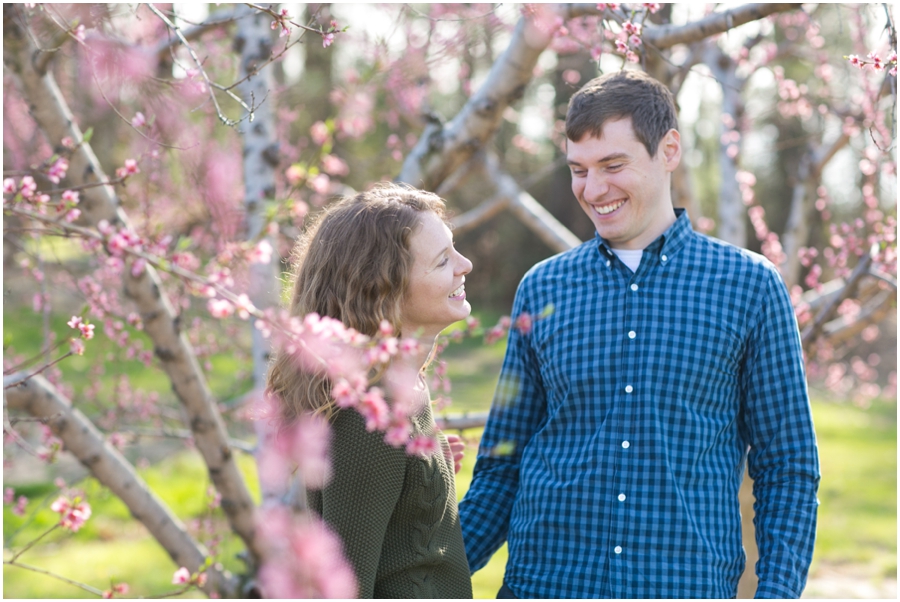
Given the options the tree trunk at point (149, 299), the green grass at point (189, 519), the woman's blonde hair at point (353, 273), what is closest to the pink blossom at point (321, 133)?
the woman's blonde hair at point (353, 273)

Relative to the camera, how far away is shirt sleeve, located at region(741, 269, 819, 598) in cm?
167

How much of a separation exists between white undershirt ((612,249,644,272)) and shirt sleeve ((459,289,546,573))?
0.98ft

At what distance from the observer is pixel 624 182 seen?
194 cm

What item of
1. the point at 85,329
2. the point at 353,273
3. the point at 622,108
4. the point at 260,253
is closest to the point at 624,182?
the point at 622,108

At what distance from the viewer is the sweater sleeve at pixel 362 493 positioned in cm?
151

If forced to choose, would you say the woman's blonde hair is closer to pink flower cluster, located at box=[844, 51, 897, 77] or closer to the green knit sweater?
the green knit sweater

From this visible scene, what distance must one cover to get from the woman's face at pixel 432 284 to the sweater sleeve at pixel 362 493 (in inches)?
11.5

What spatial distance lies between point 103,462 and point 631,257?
5.81ft

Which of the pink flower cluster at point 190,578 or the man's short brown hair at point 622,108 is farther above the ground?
the man's short brown hair at point 622,108

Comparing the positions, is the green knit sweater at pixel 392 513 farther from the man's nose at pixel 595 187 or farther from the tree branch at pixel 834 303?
the tree branch at pixel 834 303

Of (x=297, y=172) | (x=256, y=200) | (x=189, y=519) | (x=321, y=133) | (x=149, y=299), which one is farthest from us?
(x=189, y=519)

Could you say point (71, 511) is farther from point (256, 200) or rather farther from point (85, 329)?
point (256, 200)

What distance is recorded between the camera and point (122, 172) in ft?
6.80

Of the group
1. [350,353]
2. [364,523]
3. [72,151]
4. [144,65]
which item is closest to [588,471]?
[364,523]
